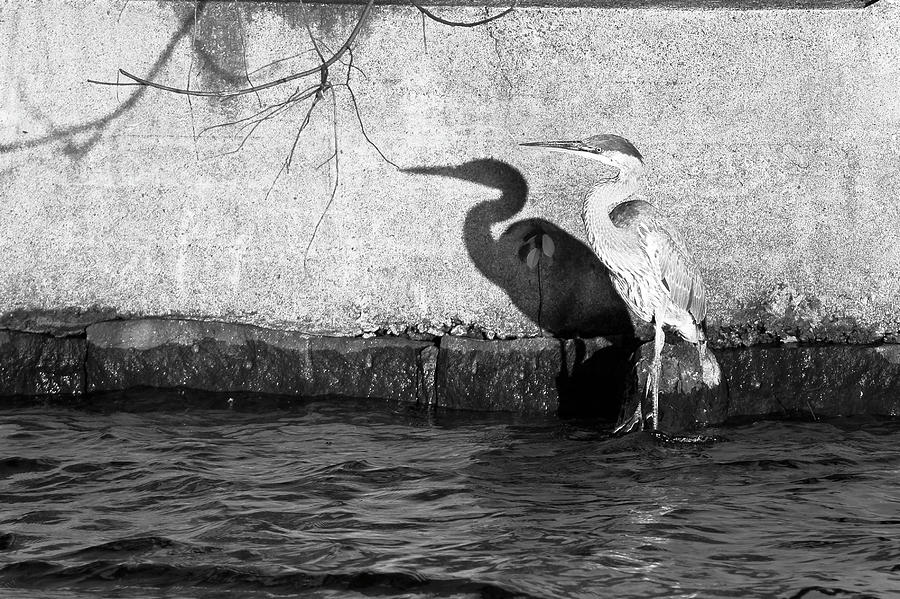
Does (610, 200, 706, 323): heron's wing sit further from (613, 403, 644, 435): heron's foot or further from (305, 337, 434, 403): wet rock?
(305, 337, 434, 403): wet rock

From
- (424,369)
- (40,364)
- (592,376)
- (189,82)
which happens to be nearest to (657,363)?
(592,376)

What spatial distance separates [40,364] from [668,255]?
12.3 ft

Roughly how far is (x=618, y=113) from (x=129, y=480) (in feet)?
11.4

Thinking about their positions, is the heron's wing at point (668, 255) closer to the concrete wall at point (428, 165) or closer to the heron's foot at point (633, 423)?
the concrete wall at point (428, 165)

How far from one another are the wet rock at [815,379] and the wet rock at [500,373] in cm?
101

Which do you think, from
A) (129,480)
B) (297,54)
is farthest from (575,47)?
(129,480)

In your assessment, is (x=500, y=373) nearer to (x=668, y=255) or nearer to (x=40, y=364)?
(x=668, y=255)

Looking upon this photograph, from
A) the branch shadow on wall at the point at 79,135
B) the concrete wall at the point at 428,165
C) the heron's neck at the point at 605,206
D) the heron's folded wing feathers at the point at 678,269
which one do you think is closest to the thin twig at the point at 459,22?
the concrete wall at the point at 428,165

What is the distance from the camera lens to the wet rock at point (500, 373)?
646 centimetres

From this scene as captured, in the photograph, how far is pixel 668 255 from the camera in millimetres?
6207

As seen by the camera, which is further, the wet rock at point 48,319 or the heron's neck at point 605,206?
the wet rock at point 48,319

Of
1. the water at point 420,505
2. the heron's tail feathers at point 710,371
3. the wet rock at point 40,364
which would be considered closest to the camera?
the water at point 420,505

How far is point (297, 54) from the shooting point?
664 cm

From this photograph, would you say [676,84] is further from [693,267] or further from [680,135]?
[693,267]
